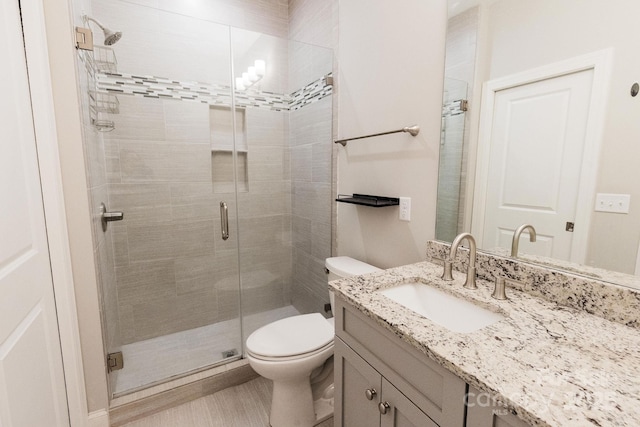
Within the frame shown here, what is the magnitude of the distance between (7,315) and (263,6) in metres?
2.58

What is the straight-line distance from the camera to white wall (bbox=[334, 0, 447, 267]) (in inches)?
53.1

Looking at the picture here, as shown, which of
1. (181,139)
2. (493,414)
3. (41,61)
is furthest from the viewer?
(181,139)

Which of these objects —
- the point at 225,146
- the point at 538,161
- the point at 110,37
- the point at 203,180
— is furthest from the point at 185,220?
the point at 538,161

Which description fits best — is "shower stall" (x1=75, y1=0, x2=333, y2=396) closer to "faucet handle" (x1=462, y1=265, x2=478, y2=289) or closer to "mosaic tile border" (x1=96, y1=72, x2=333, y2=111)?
"mosaic tile border" (x1=96, y1=72, x2=333, y2=111)

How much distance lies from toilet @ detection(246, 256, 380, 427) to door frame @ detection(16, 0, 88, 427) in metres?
0.79

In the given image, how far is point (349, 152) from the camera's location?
6.20 ft

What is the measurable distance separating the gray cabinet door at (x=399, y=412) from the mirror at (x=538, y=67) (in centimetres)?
66

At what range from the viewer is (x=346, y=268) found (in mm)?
1675

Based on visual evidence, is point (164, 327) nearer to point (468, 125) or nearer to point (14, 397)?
point (14, 397)

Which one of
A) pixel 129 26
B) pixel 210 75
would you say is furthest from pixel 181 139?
pixel 129 26

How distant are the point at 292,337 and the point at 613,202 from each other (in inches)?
53.5

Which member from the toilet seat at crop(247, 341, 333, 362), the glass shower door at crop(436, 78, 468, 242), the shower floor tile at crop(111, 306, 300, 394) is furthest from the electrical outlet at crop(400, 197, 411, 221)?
the shower floor tile at crop(111, 306, 300, 394)

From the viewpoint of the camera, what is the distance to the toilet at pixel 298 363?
4.49ft

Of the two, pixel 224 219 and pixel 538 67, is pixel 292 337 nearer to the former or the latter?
pixel 224 219
